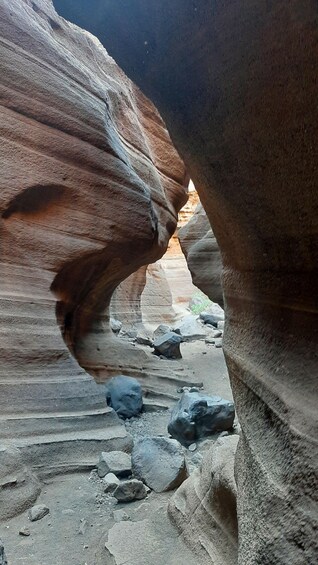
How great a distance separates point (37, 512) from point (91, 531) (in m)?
0.35

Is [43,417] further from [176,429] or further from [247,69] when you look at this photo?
[247,69]

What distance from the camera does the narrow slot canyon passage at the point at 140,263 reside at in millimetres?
1178

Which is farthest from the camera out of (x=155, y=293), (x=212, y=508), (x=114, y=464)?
(x=155, y=293)

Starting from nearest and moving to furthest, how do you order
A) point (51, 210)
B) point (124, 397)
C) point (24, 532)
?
point (24, 532) → point (51, 210) → point (124, 397)

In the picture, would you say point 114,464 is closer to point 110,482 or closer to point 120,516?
point 110,482

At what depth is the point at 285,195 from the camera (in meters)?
1.27

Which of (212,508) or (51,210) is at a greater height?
(51,210)

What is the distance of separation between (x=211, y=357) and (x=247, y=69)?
22.9ft

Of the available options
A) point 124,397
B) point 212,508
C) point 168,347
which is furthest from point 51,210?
point 168,347

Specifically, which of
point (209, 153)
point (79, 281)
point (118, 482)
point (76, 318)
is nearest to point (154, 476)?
point (118, 482)

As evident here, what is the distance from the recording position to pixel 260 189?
4.49 ft

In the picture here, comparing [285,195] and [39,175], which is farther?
[39,175]

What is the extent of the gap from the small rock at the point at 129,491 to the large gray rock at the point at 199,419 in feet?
3.19

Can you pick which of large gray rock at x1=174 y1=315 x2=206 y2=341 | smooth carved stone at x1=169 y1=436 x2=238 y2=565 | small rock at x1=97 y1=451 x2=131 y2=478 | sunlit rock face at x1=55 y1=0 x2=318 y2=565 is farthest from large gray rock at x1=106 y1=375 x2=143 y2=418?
large gray rock at x1=174 y1=315 x2=206 y2=341
